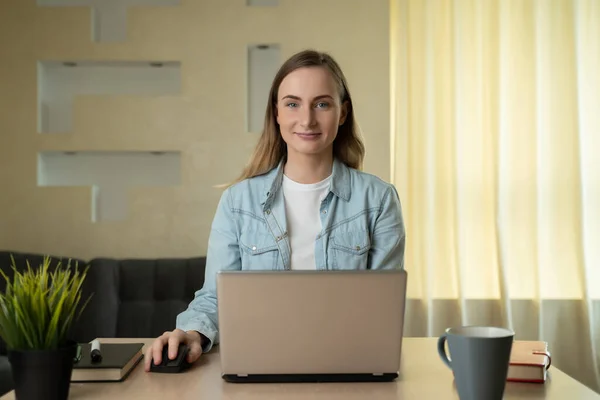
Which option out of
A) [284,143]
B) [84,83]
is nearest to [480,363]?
[284,143]

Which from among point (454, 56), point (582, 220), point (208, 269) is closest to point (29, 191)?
point (208, 269)

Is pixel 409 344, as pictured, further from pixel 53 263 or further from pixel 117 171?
pixel 117 171

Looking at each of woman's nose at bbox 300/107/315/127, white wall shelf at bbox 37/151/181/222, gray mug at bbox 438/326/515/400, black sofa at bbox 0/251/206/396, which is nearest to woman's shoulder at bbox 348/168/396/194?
woman's nose at bbox 300/107/315/127

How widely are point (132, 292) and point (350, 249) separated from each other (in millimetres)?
1358

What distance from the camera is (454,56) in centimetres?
330

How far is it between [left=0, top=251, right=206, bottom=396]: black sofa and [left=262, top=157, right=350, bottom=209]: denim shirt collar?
1065mm

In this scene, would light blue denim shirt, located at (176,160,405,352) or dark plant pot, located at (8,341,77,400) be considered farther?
light blue denim shirt, located at (176,160,405,352)

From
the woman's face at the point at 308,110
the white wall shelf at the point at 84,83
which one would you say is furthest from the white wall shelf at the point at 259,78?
the woman's face at the point at 308,110

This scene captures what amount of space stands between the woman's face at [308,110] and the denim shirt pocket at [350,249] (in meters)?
0.25

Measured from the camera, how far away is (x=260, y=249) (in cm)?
186

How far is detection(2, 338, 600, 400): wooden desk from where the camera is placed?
1.16 m

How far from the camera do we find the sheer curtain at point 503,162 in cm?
331

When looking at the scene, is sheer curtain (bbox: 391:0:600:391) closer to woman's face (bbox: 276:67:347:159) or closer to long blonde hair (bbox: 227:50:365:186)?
long blonde hair (bbox: 227:50:365:186)

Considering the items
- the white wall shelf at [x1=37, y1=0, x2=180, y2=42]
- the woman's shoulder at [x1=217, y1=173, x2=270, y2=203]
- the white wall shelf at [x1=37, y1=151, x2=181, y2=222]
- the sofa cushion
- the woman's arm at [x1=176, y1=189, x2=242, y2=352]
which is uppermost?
the white wall shelf at [x1=37, y1=0, x2=180, y2=42]
